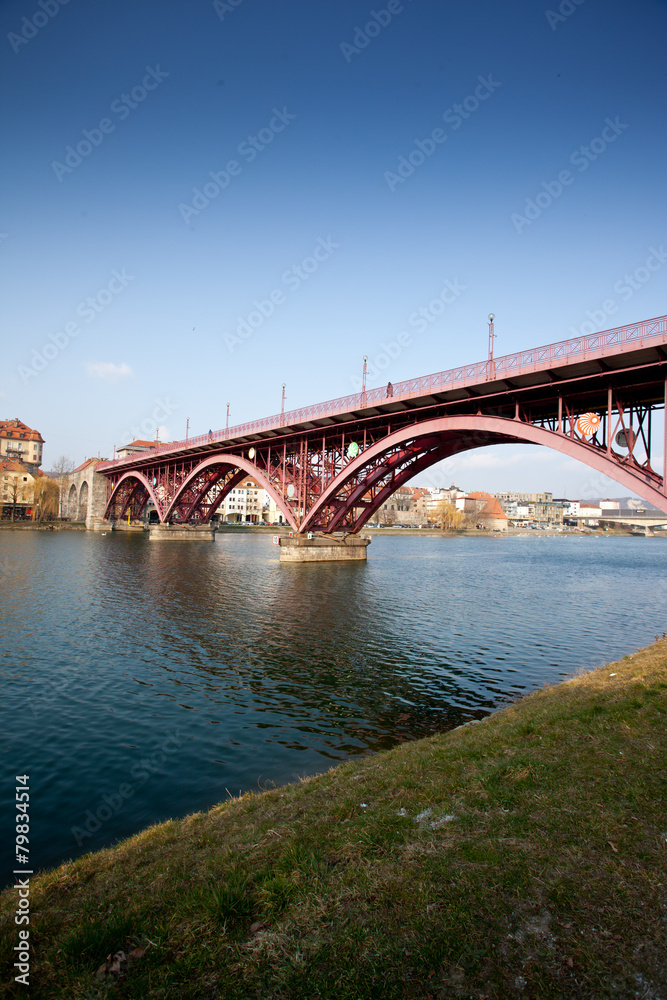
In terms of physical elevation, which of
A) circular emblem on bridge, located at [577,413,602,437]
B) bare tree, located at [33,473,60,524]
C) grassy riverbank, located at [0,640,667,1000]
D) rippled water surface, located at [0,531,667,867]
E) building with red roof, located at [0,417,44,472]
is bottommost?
rippled water surface, located at [0,531,667,867]

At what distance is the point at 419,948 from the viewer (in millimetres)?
3574

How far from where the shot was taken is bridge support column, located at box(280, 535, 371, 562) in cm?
4472

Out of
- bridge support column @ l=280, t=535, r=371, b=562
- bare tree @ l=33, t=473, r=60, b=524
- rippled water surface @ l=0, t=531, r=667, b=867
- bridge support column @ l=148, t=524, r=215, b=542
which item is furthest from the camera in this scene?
bare tree @ l=33, t=473, r=60, b=524

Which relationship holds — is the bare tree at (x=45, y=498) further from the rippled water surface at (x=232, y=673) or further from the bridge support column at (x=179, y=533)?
the rippled water surface at (x=232, y=673)

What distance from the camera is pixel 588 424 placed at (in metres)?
23.5

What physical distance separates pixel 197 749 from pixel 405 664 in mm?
7710

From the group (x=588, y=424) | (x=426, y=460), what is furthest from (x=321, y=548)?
(x=588, y=424)

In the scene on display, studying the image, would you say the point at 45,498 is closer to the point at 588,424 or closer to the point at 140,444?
the point at 140,444

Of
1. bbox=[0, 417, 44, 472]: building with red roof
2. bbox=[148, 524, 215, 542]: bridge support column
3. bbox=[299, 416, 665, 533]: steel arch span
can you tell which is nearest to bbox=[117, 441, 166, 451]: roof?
bbox=[0, 417, 44, 472]: building with red roof

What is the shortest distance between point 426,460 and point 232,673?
29019mm

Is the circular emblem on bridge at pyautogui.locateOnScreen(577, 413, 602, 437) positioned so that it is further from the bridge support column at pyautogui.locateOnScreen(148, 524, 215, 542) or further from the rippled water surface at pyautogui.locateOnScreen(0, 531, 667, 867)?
the bridge support column at pyautogui.locateOnScreen(148, 524, 215, 542)

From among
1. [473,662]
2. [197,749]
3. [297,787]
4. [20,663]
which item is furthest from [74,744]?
[473,662]

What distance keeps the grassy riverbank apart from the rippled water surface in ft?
7.89

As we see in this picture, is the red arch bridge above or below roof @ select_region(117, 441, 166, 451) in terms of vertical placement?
below
